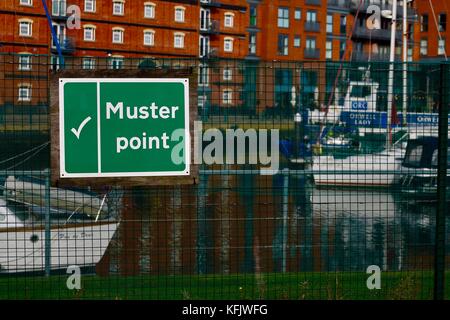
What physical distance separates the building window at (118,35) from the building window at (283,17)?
15235 millimetres

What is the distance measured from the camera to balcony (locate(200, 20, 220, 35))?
50531 mm

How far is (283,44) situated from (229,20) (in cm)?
691

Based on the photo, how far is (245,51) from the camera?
54.4 m

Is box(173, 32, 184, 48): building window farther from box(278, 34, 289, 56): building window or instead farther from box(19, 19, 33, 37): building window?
box(278, 34, 289, 56): building window

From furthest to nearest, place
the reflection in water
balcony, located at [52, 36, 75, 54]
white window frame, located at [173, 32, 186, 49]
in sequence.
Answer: white window frame, located at [173, 32, 186, 49] → balcony, located at [52, 36, 75, 54] → the reflection in water

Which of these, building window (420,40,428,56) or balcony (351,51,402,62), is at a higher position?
building window (420,40,428,56)

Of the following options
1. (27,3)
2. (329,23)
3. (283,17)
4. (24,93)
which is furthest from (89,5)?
(24,93)

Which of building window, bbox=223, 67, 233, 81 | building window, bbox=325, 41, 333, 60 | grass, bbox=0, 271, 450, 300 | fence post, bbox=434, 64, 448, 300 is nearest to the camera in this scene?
fence post, bbox=434, 64, 448, 300

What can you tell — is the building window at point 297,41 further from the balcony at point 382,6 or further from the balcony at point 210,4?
the balcony at point 210,4

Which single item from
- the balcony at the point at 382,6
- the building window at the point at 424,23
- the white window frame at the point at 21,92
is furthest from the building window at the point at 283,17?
the white window frame at the point at 21,92

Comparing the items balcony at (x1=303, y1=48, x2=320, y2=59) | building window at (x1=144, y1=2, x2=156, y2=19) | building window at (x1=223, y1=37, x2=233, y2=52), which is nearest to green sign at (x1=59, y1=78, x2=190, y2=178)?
building window at (x1=144, y1=2, x2=156, y2=19)

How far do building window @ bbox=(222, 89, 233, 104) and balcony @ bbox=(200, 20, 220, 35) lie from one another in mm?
43430

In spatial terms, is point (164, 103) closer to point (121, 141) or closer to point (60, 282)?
point (121, 141)
